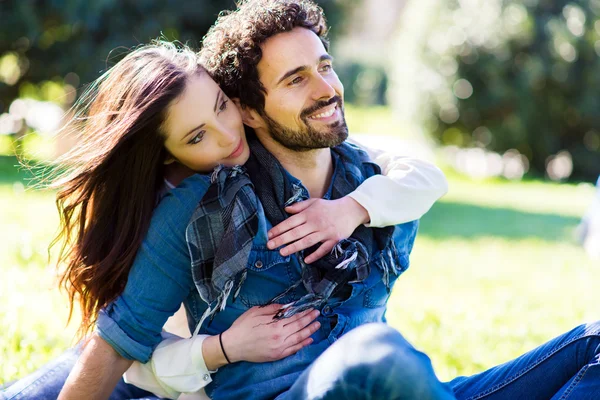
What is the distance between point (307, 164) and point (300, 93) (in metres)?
0.30

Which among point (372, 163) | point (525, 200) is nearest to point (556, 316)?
point (372, 163)

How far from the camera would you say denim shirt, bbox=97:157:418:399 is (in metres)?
2.68

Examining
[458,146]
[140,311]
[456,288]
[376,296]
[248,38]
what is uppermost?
[248,38]

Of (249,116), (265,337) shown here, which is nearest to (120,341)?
(265,337)

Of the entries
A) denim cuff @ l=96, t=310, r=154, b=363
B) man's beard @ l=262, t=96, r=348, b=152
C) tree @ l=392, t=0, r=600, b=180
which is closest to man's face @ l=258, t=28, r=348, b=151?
man's beard @ l=262, t=96, r=348, b=152

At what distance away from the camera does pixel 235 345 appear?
2.64 meters

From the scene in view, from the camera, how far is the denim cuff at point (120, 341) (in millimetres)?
2678

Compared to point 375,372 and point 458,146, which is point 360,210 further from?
point 458,146

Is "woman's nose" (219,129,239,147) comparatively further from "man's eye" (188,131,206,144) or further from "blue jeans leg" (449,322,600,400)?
"blue jeans leg" (449,322,600,400)

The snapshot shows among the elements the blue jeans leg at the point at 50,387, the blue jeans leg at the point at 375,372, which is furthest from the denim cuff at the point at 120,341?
the blue jeans leg at the point at 375,372

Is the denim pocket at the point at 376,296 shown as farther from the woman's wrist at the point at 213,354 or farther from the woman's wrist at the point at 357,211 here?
the woman's wrist at the point at 213,354

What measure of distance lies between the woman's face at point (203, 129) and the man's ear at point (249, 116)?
0.15 meters

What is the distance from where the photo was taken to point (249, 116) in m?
3.22

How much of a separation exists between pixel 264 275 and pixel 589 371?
3.79 ft
